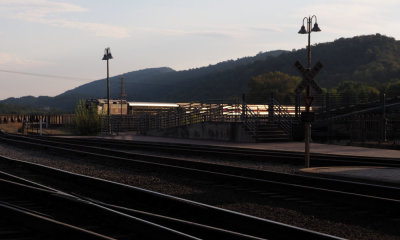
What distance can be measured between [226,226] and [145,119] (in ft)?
121

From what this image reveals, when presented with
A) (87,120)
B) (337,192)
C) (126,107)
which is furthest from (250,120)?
(126,107)

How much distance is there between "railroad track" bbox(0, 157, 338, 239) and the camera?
5949 mm

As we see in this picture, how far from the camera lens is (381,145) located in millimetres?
23672

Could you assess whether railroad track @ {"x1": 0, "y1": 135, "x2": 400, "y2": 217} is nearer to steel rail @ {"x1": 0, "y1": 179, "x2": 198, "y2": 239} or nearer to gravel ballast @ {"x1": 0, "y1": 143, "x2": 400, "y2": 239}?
gravel ballast @ {"x1": 0, "y1": 143, "x2": 400, "y2": 239}

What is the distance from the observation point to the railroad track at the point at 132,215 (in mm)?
5949

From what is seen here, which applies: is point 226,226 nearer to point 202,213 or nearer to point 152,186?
point 202,213

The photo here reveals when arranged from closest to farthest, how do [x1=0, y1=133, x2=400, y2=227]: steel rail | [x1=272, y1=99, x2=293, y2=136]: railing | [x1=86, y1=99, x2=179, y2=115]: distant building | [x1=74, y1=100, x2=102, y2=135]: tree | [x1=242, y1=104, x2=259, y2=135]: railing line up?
A: [x1=0, y1=133, x2=400, y2=227]: steel rail, [x1=242, y1=104, x2=259, y2=135]: railing, [x1=272, y1=99, x2=293, y2=136]: railing, [x1=74, y1=100, x2=102, y2=135]: tree, [x1=86, y1=99, x2=179, y2=115]: distant building

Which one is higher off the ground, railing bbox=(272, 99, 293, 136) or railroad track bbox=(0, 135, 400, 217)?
railing bbox=(272, 99, 293, 136)

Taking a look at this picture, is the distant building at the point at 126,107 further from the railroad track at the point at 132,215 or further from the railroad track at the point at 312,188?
the railroad track at the point at 132,215

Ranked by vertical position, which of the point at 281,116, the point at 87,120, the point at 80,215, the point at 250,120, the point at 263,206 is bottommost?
the point at 263,206

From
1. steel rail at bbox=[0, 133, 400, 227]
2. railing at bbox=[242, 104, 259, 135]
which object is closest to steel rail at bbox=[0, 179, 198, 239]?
steel rail at bbox=[0, 133, 400, 227]

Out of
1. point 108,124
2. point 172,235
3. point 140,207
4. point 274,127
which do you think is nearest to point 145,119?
point 108,124

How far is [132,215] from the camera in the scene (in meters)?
7.27

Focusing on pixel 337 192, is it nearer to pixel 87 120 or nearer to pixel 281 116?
pixel 281 116
